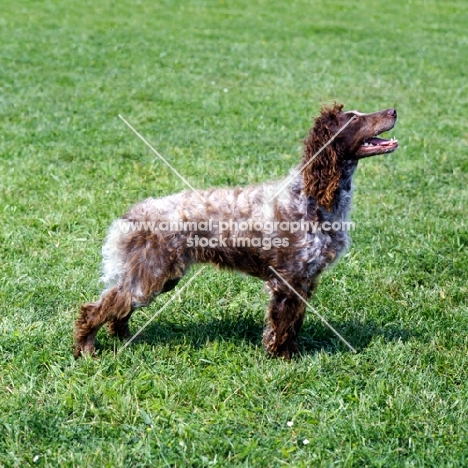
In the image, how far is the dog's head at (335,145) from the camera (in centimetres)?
466

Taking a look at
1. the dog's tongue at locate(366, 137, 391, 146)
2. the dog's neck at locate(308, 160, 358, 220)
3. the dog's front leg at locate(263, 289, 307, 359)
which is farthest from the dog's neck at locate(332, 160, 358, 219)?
the dog's front leg at locate(263, 289, 307, 359)

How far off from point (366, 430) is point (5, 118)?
7804 mm

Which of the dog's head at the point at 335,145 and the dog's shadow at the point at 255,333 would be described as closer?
the dog's head at the point at 335,145

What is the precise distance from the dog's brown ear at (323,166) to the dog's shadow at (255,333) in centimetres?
94

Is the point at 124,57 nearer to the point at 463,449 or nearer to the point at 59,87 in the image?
the point at 59,87

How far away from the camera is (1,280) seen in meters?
5.69

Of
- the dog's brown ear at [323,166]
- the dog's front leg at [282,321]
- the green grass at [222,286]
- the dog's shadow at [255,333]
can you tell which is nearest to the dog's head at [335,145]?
the dog's brown ear at [323,166]

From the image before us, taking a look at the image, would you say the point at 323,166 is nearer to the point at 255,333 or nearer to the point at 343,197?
the point at 343,197

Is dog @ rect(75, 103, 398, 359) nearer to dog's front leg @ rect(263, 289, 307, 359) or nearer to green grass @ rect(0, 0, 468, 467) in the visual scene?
dog's front leg @ rect(263, 289, 307, 359)

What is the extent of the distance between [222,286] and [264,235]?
1160mm

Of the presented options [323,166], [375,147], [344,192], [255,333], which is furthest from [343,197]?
[255,333]

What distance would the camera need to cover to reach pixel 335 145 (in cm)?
469

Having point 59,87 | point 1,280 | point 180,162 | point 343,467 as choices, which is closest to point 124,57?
point 59,87

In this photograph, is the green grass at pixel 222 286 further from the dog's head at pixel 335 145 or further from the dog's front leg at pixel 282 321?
the dog's head at pixel 335 145
